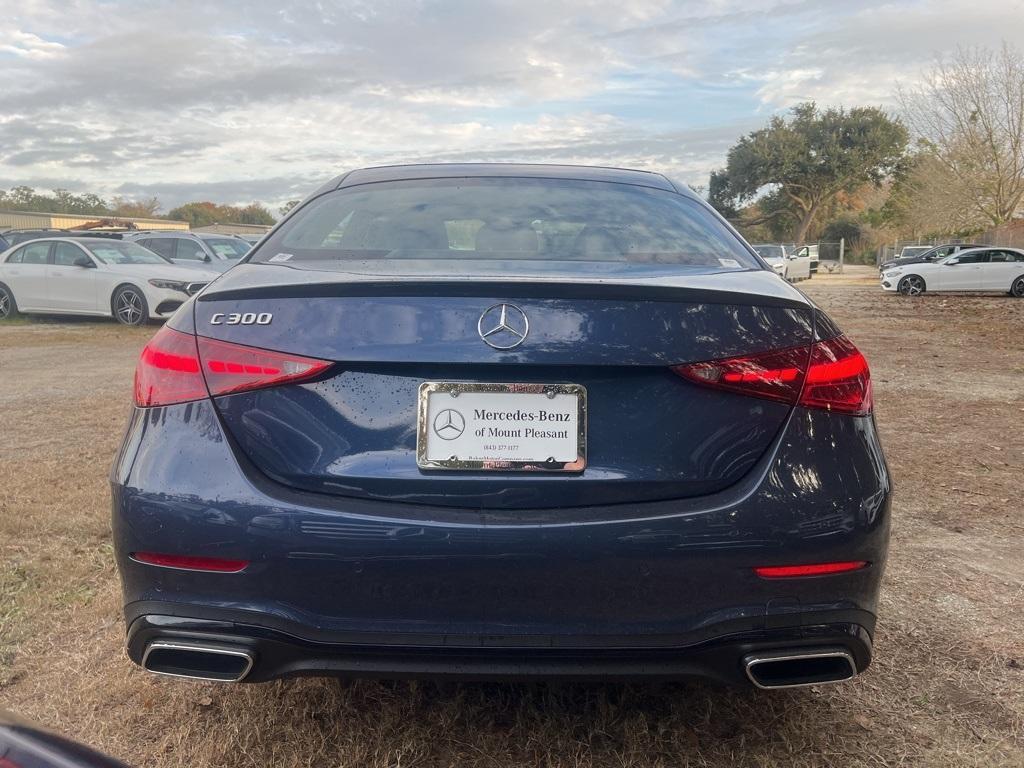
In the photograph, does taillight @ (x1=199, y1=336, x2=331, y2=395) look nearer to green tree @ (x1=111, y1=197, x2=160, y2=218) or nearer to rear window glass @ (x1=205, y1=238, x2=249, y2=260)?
rear window glass @ (x1=205, y1=238, x2=249, y2=260)

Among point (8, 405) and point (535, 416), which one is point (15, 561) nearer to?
point (535, 416)

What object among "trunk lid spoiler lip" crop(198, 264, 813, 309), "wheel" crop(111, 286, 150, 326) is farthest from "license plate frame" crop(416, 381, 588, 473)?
"wheel" crop(111, 286, 150, 326)

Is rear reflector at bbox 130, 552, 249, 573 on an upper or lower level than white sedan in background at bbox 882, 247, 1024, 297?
upper

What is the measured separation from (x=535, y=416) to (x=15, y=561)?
2.68 meters

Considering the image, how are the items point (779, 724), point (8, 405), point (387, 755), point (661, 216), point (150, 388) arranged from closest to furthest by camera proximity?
point (150, 388)
point (387, 755)
point (779, 724)
point (661, 216)
point (8, 405)

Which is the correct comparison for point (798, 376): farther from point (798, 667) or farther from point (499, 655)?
point (499, 655)

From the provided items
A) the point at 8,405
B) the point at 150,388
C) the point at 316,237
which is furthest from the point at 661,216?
the point at 8,405

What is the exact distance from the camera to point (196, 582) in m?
1.87

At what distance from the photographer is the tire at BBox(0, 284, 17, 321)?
1470cm

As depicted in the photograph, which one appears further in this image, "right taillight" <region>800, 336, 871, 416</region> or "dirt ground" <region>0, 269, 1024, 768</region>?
"dirt ground" <region>0, 269, 1024, 768</region>

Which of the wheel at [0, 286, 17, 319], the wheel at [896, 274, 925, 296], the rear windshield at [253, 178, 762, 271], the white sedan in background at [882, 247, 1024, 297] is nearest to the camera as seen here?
the rear windshield at [253, 178, 762, 271]

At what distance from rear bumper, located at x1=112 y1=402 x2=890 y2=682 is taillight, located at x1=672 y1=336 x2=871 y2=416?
0.19 feet

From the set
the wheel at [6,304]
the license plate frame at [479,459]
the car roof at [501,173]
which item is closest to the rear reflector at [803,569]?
the license plate frame at [479,459]

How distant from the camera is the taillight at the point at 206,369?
1858 mm
